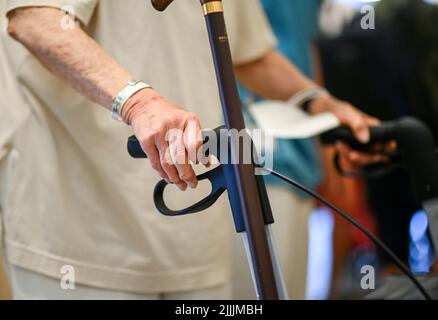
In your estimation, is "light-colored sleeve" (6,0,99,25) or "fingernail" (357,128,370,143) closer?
"light-colored sleeve" (6,0,99,25)

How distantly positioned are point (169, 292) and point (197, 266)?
0.06 metres

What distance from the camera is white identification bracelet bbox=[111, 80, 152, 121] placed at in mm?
830

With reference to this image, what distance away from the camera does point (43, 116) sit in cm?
104

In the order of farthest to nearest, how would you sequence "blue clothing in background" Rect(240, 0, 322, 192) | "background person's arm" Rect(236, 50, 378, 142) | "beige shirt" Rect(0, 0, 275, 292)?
"blue clothing in background" Rect(240, 0, 322, 192) → "background person's arm" Rect(236, 50, 378, 142) → "beige shirt" Rect(0, 0, 275, 292)

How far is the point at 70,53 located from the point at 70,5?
0.08 metres

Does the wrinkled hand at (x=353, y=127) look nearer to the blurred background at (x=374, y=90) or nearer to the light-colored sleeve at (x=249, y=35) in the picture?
the light-colored sleeve at (x=249, y=35)

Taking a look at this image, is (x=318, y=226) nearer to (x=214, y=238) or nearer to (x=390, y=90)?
(x=390, y=90)

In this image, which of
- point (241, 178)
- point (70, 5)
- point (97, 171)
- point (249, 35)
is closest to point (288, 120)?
point (249, 35)

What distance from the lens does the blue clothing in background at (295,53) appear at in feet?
5.90

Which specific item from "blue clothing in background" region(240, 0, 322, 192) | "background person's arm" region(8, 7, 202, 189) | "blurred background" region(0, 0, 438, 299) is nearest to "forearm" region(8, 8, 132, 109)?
"background person's arm" region(8, 7, 202, 189)

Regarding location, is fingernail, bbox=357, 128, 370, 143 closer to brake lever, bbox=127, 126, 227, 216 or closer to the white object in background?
the white object in background

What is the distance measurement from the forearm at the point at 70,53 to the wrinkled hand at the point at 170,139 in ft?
0.29

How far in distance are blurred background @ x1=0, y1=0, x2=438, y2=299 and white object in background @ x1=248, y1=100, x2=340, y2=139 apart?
0.73 metres

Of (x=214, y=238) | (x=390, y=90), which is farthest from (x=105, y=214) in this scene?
(x=390, y=90)
